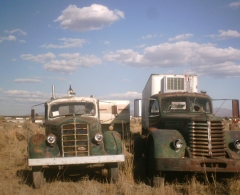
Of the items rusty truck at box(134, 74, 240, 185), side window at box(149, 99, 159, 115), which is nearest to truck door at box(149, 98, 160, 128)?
side window at box(149, 99, 159, 115)

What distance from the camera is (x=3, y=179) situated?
7.86 m

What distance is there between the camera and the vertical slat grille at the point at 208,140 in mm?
6613

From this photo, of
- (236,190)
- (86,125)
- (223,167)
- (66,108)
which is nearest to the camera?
(236,190)

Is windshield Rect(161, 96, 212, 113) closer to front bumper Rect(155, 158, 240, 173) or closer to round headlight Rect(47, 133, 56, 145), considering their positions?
front bumper Rect(155, 158, 240, 173)

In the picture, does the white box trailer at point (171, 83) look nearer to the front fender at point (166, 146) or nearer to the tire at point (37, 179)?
the front fender at point (166, 146)

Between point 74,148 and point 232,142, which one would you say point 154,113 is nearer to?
point 232,142

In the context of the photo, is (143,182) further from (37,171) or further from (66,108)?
(66,108)

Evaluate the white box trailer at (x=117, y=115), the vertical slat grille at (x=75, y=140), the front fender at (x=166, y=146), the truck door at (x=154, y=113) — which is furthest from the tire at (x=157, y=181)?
the white box trailer at (x=117, y=115)

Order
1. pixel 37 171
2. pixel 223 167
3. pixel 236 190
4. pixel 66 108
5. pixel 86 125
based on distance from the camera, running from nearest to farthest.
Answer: pixel 236 190
pixel 223 167
pixel 37 171
pixel 86 125
pixel 66 108

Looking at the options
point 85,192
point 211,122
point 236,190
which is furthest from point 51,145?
point 236,190

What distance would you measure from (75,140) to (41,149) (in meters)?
0.86

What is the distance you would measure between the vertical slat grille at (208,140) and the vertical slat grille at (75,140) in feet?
8.75

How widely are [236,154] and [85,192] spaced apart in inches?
142

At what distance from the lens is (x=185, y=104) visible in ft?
28.9
